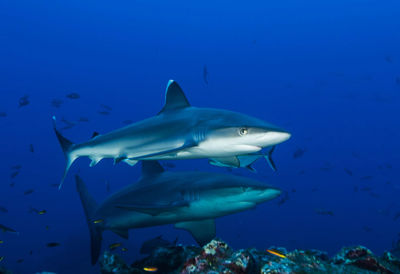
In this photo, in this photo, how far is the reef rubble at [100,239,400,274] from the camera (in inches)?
90.8

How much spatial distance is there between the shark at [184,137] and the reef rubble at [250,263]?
46.0 inches

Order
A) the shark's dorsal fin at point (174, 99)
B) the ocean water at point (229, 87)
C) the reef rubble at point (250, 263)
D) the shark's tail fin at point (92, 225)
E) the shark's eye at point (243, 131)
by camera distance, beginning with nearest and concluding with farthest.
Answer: the reef rubble at point (250, 263) → the shark's eye at point (243, 131) → the shark's dorsal fin at point (174, 99) → the shark's tail fin at point (92, 225) → the ocean water at point (229, 87)

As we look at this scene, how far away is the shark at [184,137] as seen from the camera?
10.9 ft

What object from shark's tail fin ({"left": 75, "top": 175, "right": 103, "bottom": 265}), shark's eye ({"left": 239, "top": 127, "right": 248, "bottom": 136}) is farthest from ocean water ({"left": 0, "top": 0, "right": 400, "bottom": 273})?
shark's eye ({"left": 239, "top": 127, "right": 248, "bottom": 136})

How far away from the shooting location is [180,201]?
4422 mm

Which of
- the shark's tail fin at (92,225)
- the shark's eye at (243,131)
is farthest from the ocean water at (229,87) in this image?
the shark's eye at (243,131)

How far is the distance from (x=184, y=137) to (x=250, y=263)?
1.80 meters

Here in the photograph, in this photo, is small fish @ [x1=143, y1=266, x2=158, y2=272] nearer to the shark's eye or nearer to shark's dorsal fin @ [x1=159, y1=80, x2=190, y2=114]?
the shark's eye

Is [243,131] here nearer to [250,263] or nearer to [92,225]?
[250,263]

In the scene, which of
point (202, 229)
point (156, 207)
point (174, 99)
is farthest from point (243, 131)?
point (202, 229)

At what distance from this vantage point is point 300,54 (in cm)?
6519

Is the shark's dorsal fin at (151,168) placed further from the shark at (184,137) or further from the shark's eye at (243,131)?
the shark's eye at (243,131)

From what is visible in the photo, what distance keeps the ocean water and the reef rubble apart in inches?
1432

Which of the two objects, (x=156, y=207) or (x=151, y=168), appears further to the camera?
(x=151, y=168)
